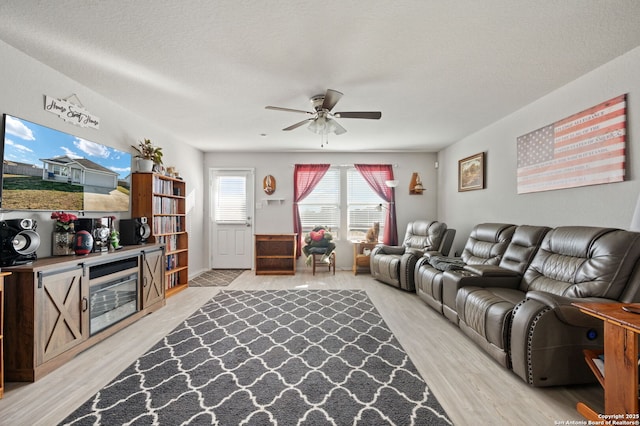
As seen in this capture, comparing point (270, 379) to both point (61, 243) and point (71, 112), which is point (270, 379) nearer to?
point (61, 243)

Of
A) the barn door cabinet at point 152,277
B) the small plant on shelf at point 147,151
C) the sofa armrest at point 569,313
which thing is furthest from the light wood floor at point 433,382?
the small plant on shelf at point 147,151

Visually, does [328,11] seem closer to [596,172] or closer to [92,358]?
[596,172]

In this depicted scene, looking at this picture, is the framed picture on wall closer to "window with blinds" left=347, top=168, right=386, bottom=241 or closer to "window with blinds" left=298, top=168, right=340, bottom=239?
"window with blinds" left=347, top=168, right=386, bottom=241

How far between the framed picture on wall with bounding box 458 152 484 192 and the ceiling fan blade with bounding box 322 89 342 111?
280cm

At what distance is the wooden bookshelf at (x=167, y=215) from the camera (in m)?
3.64

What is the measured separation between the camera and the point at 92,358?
2361 millimetres

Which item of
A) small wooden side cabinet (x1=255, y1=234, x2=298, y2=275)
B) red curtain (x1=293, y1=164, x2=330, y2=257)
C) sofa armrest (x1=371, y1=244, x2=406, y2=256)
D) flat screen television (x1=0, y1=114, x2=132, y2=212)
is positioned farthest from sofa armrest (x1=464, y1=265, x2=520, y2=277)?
flat screen television (x1=0, y1=114, x2=132, y2=212)

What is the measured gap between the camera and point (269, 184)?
19.4 feet

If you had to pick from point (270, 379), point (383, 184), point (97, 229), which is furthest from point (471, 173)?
point (97, 229)

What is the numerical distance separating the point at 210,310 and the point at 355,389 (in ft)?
7.36

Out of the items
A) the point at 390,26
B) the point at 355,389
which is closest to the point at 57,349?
the point at 355,389

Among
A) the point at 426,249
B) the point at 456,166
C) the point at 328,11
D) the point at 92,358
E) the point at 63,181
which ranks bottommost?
the point at 92,358

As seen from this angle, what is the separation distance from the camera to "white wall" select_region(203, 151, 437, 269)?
6.00 metres

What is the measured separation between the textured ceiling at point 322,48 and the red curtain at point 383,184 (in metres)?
2.39
